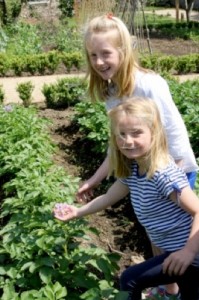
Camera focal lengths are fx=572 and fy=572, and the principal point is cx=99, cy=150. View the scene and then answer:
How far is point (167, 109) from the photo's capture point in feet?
8.50

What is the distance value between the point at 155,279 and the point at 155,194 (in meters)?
0.37

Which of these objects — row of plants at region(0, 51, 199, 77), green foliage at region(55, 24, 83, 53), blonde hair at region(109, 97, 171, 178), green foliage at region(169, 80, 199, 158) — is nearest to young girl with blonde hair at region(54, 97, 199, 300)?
blonde hair at region(109, 97, 171, 178)

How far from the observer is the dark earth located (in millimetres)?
4125

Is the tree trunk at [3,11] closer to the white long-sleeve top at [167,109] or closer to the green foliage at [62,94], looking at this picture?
the green foliage at [62,94]

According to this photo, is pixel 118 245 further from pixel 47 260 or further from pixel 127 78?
pixel 127 78

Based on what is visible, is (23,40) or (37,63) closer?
(37,63)

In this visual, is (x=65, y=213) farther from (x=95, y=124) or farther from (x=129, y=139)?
(x=95, y=124)

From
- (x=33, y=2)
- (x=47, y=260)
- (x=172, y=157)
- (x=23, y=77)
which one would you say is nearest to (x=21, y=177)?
(x=47, y=260)

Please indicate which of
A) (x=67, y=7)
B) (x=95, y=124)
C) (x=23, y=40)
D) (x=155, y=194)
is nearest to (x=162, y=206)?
(x=155, y=194)

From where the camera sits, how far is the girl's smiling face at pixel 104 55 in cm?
255

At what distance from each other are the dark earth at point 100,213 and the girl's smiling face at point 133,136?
1.58 m

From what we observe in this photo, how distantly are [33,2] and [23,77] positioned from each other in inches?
429

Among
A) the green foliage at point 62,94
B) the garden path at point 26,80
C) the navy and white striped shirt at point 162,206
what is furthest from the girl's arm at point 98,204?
the garden path at point 26,80

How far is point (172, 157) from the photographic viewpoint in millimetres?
2629
